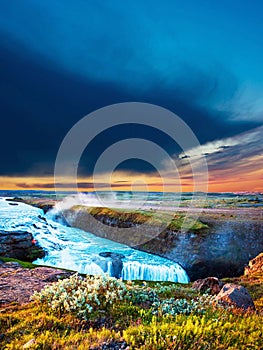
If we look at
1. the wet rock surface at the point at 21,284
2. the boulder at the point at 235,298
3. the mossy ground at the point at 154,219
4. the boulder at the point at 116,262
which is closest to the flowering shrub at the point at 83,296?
the wet rock surface at the point at 21,284

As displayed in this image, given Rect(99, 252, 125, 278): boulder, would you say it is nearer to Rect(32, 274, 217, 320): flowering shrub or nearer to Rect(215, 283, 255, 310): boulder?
Rect(32, 274, 217, 320): flowering shrub

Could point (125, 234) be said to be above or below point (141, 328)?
below

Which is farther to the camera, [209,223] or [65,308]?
[209,223]

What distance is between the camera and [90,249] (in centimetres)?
3750

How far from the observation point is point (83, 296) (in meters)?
7.27

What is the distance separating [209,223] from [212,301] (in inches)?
1451

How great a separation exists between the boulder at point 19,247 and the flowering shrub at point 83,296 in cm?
2716

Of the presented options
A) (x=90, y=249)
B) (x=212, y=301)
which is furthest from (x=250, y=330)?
(x=90, y=249)

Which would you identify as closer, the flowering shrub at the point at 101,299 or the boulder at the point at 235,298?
the flowering shrub at the point at 101,299

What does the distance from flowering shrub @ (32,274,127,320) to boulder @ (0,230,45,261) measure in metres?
27.2

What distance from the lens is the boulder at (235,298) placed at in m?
8.20

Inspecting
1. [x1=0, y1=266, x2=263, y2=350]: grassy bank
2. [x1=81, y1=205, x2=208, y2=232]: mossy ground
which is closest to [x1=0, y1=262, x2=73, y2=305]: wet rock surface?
[x1=0, y1=266, x2=263, y2=350]: grassy bank

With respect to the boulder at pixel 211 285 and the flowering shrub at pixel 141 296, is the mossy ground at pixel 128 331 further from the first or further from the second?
the boulder at pixel 211 285

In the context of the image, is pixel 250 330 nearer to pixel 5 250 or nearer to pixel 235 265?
pixel 235 265
